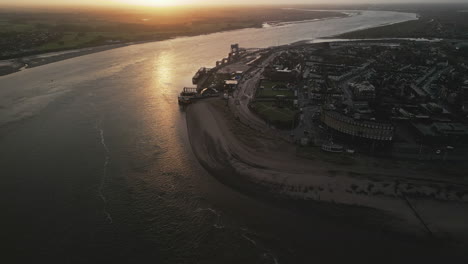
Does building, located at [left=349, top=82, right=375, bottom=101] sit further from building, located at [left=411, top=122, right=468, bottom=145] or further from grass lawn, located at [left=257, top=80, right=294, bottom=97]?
building, located at [left=411, top=122, right=468, bottom=145]

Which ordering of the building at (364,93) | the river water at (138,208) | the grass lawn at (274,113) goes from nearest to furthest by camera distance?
the river water at (138,208)
the grass lawn at (274,113)
the building at (364,93)

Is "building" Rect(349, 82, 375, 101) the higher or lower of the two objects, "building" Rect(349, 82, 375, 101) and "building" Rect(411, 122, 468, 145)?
the higher

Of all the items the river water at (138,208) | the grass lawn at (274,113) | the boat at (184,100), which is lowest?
the river water at (138,208)

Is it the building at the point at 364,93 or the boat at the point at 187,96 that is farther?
the boat at the point at 187,96

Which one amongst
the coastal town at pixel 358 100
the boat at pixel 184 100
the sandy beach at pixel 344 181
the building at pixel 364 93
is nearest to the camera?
the sandy beach at pixel 344 181

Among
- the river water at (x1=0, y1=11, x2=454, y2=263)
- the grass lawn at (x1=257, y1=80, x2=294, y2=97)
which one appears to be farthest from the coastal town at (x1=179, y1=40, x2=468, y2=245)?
the river water at (x1=0, y1=11, x2=454, y2=263)

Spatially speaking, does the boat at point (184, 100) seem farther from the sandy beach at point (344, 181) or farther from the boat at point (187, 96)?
the sandy beach at point (344, 181)

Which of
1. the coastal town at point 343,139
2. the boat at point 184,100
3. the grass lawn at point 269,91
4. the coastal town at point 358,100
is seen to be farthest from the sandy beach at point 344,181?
the grass lawn at point 269,91
